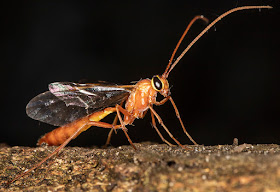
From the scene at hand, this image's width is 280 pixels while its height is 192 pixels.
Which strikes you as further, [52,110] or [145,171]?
[52,110]

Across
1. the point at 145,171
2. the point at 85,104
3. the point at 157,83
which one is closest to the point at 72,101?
the point at 85,104

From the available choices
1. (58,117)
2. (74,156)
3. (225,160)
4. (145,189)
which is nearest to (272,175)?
(225,160)

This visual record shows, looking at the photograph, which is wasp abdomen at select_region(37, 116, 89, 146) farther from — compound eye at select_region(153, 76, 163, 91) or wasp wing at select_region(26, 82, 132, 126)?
compound eye at select_region(153, 76, 163, 91)

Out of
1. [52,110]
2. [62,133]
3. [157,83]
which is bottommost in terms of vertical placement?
[62,133]

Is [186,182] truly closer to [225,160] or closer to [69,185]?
[225,160]

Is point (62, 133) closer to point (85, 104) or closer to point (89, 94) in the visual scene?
point (85, 104)

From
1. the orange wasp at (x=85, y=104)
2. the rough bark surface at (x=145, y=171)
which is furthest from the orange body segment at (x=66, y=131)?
the rough bark surface at (x=145, y=171)
